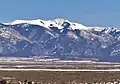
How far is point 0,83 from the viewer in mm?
48750

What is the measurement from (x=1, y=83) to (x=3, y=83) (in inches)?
12.6

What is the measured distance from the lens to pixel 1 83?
48906 mm

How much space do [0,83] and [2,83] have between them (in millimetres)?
294

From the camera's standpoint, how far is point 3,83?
4919 centimetres

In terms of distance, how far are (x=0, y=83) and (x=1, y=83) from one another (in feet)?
0.57

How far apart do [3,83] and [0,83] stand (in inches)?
19.4

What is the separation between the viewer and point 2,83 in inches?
1929

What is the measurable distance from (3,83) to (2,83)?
7.9 inches
